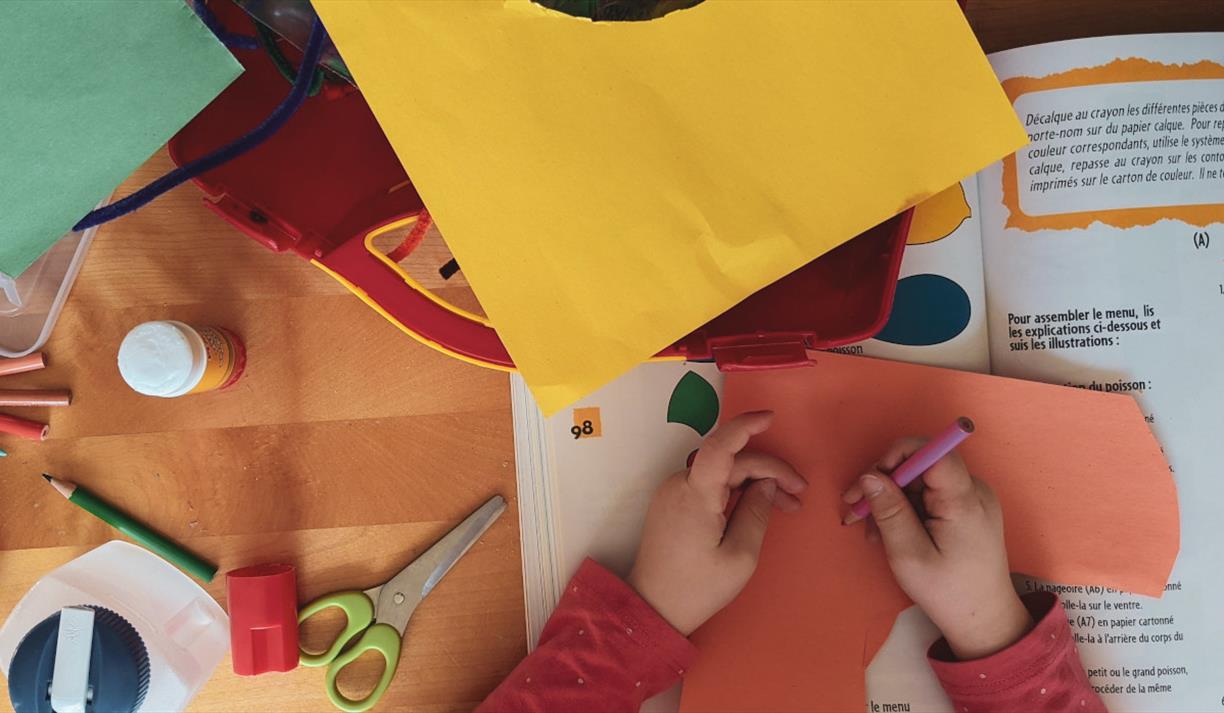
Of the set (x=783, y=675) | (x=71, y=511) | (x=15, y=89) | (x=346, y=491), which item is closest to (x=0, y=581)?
(x=71, y=511)

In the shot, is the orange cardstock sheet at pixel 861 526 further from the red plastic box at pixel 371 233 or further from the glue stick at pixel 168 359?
the glue stick at pixel 168 359

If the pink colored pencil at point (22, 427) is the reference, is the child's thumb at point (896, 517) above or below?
below

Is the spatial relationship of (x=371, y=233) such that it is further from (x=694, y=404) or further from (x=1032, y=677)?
(x=1032, y=677)

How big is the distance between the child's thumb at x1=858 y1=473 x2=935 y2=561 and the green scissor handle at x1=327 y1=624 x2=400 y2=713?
262 mm

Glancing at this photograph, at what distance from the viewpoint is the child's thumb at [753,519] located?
41 centimetres

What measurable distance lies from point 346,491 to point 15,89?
235mm

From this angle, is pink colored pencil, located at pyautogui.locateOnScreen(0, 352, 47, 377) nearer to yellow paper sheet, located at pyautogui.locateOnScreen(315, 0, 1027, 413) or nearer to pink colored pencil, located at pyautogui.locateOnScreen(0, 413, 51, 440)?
pink colored pencil, located at pyautogui.locateOnScreen(0, 413, 51, 440)

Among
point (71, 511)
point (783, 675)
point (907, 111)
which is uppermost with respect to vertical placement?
point (907, 111)

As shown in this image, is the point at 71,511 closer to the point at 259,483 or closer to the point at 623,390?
the point at 259,483

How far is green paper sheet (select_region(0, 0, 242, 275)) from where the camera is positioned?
24cm

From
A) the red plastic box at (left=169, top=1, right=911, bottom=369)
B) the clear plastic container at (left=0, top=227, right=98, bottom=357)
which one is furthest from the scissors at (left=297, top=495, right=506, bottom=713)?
the clear plastic container at (left=0, top=227, right=98, bottom=357)

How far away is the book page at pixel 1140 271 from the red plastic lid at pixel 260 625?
0.40 metres

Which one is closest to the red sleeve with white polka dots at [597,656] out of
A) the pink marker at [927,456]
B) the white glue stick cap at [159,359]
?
the pink marker at [927,456]

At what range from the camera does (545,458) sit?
42cm
